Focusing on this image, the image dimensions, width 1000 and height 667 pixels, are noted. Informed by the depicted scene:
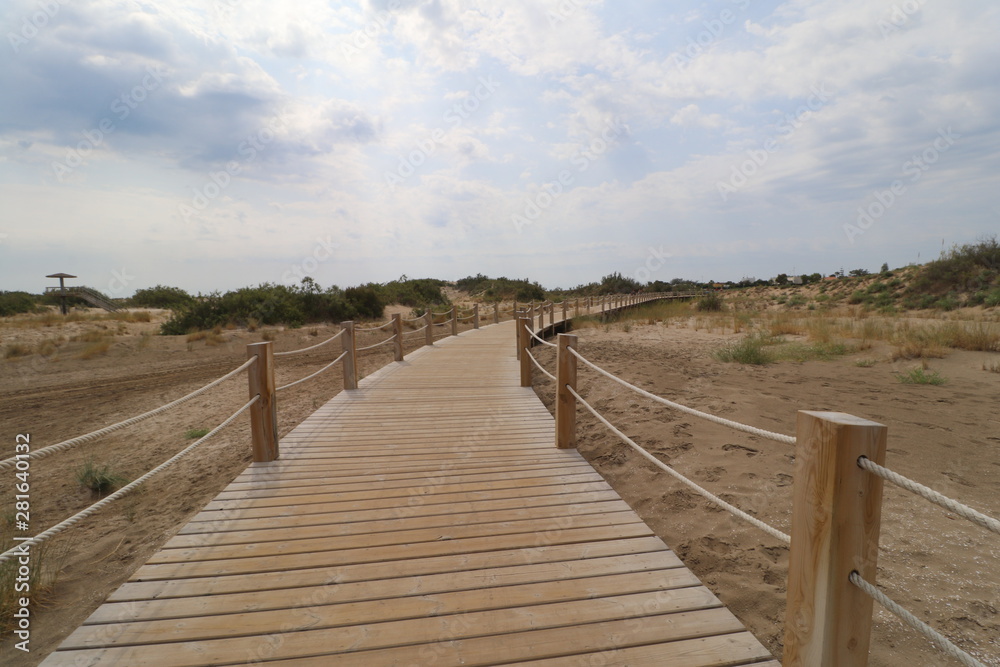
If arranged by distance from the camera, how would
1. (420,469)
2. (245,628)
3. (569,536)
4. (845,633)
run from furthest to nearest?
(420,469), (569,536), (245,628), (845,633)

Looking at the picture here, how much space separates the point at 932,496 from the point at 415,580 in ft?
7.12

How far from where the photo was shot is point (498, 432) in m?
5.09

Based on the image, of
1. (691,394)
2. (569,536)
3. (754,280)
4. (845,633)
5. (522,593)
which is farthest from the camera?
(754,280)

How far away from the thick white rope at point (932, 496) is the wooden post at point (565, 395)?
121 inches

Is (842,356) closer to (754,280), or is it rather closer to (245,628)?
(245,628)

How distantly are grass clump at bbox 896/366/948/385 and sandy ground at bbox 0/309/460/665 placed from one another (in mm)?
9359

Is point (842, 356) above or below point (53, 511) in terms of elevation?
above

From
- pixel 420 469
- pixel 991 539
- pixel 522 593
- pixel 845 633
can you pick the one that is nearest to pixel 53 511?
pixel 420 469

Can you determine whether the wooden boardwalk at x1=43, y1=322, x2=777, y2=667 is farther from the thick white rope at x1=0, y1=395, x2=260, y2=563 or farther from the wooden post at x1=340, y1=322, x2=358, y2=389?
the wooden post at x1=340, y1=322, x2=358, y2=389

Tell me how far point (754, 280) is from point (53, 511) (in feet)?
216

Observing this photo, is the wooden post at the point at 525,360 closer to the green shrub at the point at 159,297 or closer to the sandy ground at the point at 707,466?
the sandy ground at the point at 707,466

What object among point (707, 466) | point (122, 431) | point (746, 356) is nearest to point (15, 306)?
point (122, 431)

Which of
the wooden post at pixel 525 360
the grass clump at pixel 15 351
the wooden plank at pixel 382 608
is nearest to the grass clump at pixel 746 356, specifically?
→ the wooden post at pixel 525 360

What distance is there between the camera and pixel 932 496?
50.4 inches
